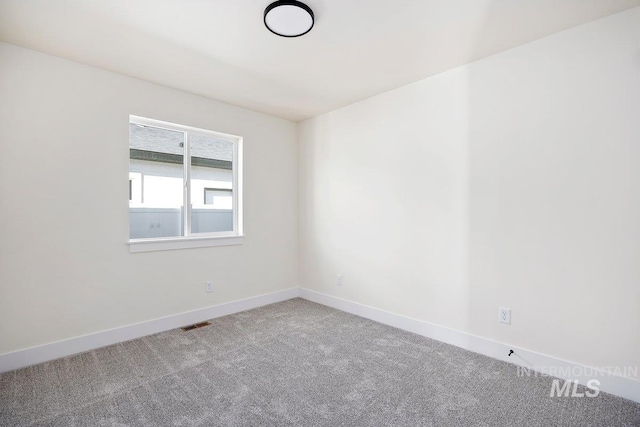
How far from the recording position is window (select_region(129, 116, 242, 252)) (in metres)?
3.00

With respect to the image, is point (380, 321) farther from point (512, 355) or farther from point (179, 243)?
point (179, 243)

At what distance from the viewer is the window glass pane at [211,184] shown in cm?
342

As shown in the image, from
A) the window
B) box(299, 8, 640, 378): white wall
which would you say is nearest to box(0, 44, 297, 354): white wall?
the window

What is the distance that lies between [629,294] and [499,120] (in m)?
1.48

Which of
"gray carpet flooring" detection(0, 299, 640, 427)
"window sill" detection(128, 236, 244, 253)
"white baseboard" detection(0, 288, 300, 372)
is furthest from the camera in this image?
"window sill" detection(128, 236, 244, 253)

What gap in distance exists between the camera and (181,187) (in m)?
3.30

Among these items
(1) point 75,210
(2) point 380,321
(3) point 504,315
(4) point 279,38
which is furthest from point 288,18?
(2) point 380,321

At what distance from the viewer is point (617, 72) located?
1953 mm

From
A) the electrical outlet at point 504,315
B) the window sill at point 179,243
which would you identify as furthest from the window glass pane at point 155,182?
the electrical outlet at point 504,315

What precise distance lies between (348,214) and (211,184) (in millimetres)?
1679

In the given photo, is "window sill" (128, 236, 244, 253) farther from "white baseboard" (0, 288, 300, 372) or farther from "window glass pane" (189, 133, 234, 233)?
"white baseboard" (0, 288, 300, 372)

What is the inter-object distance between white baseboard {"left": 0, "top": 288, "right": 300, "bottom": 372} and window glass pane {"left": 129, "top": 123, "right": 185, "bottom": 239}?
88 centimetres

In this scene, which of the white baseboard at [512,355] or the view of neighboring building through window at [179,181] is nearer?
the white baseboard at [512,355]

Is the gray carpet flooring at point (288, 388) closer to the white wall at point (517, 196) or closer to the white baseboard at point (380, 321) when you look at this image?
the white baseboard at point (380, 321)
